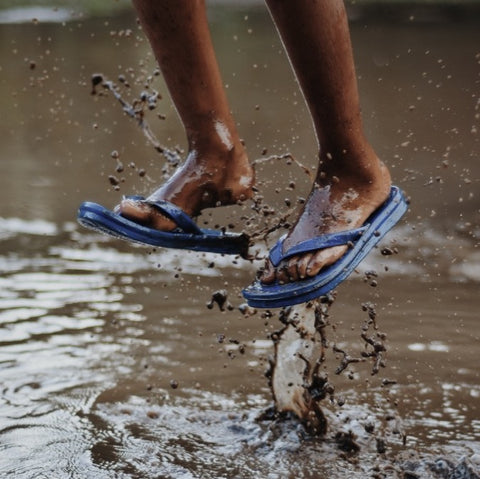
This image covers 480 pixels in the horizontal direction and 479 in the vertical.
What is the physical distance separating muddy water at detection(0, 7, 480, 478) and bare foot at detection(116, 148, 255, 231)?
11.9 inches

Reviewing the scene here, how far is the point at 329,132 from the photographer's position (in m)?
1.99

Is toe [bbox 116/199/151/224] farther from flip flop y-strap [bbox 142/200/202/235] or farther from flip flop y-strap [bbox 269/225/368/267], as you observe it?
flip flop y-strap [bbox 269/225/368/267]

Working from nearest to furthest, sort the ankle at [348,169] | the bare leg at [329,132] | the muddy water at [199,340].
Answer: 1. the bare leg at [329,132]
2. the ankle at [348,169]
3. the muddy water at [199,340]

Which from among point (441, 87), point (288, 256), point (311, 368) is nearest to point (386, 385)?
point (311, 368)

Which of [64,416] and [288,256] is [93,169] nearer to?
[64,416]

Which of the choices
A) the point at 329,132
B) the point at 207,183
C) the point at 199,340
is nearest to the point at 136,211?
the point at 207,183

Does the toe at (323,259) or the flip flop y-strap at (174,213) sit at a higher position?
the flip flop y-strap at (174,213)

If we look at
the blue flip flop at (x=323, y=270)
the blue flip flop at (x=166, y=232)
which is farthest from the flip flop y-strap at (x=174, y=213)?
the blue flip flop at (x=323, y=270)

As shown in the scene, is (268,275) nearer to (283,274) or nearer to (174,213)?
(283,274)

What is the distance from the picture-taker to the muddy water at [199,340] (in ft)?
7.63

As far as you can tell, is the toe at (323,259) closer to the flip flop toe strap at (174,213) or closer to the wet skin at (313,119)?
the wet skin at (313,119)

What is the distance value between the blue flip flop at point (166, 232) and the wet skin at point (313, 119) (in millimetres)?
20

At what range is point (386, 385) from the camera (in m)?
2.64

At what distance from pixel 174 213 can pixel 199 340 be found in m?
0.87
